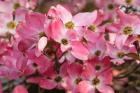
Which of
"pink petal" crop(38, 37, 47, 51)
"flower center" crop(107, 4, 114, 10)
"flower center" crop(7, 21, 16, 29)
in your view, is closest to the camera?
"pink petal" crop(38, 37, 47, 51)

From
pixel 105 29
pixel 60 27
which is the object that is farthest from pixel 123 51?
pixel 60 27

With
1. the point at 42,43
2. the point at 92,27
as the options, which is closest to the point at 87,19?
the point at 92,27

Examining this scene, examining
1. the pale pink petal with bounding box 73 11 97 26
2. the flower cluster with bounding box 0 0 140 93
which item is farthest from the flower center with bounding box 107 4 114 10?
the pale pink petal with bounding box 73 11 97 26

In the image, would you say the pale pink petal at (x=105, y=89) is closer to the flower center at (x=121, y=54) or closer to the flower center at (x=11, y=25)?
the flower center at (x=121, y=54)

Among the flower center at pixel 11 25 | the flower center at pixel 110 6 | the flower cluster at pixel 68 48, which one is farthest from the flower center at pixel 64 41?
the flower center at pixel 110 6

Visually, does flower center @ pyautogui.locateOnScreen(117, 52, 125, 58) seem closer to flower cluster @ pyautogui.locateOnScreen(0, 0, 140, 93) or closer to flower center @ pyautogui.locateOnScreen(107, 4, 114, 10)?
flower cluster @ pyautogui.locateOnScreen(0, 0, 140, 93)

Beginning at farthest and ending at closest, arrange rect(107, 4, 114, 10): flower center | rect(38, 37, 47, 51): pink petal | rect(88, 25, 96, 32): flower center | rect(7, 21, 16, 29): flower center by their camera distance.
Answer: rect(107, 4, 114, 10): flower center
rect(7, 21, 16, 29): flower center
rect(88, 25, 96, 32): flower center
rect(38, 37, 47, 51): pink petal

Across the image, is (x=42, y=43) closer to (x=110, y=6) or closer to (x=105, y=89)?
(x=105, y=89)

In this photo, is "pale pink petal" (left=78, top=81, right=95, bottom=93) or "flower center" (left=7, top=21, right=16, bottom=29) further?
"flower center" (left=7, top=21, right=16, bottom=29)

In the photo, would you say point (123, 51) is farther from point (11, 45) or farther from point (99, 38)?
point (11, 45)
